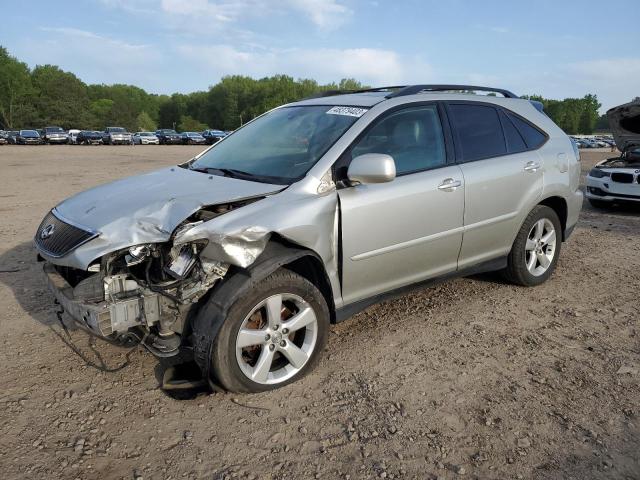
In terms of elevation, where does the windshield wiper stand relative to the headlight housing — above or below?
above

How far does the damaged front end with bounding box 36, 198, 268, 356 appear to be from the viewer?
2762 millimetres

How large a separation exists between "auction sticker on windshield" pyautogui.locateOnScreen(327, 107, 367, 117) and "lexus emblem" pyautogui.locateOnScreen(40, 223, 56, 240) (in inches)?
80.7

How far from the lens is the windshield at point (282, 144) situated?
3.40 metres

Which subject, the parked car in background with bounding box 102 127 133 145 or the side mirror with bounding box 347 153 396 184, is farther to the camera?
the parked car in background with bounding box 102 127 133 145

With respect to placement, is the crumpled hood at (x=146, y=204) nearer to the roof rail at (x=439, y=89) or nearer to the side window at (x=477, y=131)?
the roof rail at (x=439, y=89)

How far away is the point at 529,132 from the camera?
4.63m

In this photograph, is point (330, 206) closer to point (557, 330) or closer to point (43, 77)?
point (557, 330)

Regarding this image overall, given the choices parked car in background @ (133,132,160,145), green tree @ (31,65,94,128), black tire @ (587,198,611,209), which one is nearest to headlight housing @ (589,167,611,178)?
black tire @ (587,198,611,209)

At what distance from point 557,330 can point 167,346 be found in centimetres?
289

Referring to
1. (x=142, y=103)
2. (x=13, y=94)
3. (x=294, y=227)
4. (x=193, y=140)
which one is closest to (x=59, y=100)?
(x=13, y=94)

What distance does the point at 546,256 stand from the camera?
487 centimetres

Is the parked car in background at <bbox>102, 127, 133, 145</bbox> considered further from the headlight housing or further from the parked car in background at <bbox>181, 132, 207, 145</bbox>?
the headlight housing

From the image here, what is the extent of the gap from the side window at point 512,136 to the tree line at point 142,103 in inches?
3527

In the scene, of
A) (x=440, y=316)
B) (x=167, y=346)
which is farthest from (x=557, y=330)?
(x=167, y=346)
